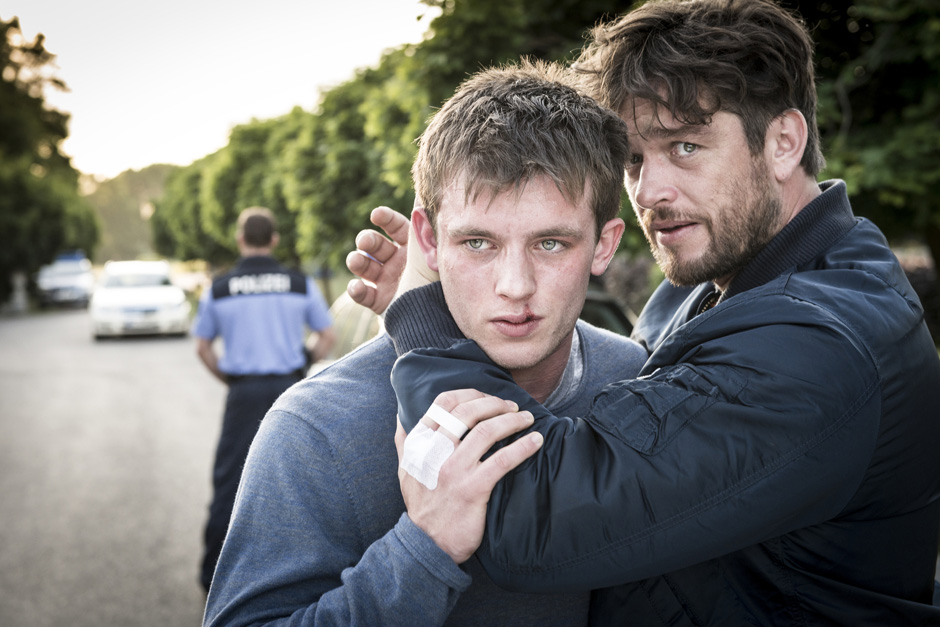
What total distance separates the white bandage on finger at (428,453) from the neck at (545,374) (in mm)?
463

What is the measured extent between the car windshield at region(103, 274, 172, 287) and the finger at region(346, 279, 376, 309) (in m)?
19.6

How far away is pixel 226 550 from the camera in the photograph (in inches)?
64.9

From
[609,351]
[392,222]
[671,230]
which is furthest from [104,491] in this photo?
[671,230]

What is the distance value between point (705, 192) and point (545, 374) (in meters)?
0.67

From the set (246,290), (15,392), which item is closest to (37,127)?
(15,392)

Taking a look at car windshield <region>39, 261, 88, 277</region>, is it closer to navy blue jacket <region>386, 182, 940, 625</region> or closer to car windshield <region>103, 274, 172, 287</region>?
car windshield <region>103, 274, 172, 287</region>

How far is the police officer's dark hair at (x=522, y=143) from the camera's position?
1.79 meters

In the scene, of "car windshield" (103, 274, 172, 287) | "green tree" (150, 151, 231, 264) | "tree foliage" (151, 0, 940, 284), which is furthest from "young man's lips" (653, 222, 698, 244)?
"green tree" (150, 151, 231, 264)

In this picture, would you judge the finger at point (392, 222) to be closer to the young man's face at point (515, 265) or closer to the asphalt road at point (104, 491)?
the young man's face at point (515, 265)

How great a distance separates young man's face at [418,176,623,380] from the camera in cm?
179

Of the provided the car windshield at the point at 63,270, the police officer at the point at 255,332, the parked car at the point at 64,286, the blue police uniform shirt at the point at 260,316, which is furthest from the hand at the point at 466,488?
the car windshield at the point at 63,270

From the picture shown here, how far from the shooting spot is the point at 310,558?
1612mm

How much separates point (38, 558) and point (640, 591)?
17.6 feet

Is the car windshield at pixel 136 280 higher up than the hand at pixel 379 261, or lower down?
lower down
